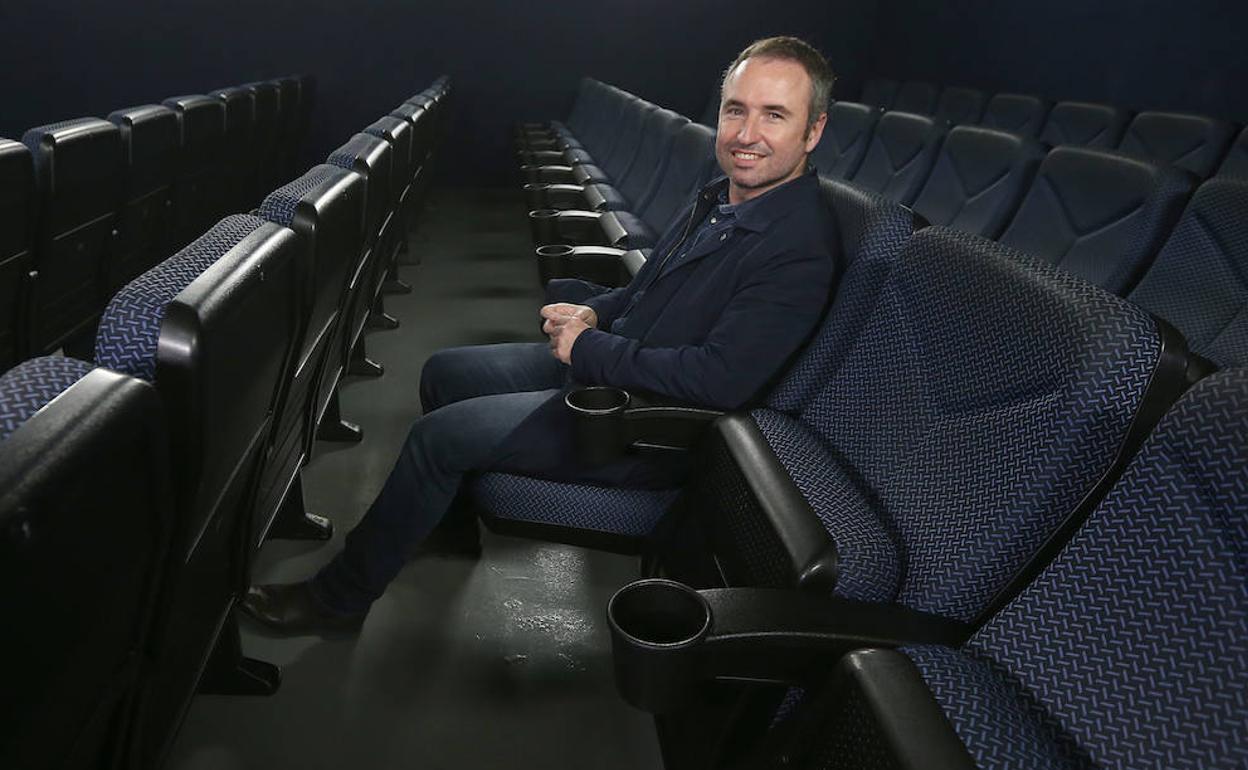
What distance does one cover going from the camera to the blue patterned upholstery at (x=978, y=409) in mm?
687

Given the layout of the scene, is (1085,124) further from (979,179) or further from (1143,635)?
(1143,635)

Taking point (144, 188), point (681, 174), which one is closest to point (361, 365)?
point (144, 188)

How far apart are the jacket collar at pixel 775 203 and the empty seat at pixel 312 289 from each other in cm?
62

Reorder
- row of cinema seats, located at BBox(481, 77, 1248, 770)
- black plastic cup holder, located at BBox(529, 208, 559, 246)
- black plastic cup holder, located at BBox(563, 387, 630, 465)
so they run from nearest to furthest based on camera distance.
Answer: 1. row of cinema seats, located at BBox(481, 77, 1248, 770)
2. black plastic cup holder, located at BBox(563, 387, 630, 465)
3. black plastic cup holder, located at BBox(529, 208, 559, 246)

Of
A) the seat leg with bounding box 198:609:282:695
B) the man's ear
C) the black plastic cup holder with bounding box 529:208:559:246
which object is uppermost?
the man's ear

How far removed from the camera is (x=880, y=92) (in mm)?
Answer: 6461

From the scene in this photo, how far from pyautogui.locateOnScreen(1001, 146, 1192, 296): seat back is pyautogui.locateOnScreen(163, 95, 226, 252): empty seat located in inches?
93.1

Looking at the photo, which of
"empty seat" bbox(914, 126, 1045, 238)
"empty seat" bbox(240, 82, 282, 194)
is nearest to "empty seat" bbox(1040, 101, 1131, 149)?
"empty seat" bbox(914, 126, 1045, 238)

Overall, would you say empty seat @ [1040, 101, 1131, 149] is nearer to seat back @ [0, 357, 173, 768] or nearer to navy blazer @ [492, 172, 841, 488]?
navy blazer @ [492, 172, 841, 488]

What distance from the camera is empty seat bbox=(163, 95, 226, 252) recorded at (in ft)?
8.36

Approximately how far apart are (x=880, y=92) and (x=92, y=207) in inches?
231

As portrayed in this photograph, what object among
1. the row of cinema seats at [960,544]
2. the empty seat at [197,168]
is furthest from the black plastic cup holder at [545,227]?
the row of cinema seats at [960,544]

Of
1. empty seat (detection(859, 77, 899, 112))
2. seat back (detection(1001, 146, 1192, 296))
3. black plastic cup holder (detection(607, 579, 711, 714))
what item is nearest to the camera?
black plastic cup holder (detection(607, 579, 711, 714))

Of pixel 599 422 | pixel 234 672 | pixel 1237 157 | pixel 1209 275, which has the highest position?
pixel 1237 157
